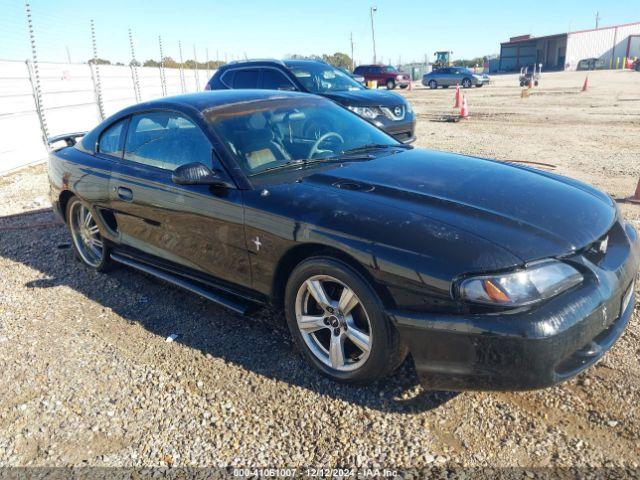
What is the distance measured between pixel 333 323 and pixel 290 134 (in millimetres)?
1490

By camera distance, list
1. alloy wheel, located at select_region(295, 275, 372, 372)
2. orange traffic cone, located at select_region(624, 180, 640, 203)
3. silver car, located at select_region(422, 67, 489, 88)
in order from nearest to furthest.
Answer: alloy wheel, located at select_region(295, 275, 372, 372)
orange traffic cone, located at select_region(624, 180, 640, 203)
silver car, located at select_region(422, 67, 489, 88)

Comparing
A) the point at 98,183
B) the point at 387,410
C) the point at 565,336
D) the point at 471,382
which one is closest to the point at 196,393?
the point at 387,410

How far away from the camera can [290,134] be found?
364 centimetres

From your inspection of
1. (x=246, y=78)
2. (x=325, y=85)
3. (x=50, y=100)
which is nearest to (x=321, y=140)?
(x=325, y=85)

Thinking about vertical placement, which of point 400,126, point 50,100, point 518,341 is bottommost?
point 518,341

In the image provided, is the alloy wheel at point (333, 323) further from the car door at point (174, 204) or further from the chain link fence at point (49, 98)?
the chain link fence at point (49, 98)

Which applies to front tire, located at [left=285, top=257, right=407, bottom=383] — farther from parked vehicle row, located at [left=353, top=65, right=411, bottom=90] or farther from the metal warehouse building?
the metal warehouse building

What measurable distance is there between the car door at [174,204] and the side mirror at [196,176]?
7 cm

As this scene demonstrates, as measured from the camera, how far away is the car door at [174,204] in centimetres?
322

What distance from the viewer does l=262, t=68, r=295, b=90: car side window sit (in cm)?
964

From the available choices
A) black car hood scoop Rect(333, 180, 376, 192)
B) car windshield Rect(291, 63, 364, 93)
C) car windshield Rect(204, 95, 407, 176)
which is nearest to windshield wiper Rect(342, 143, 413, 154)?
car windshield Rect(204, 95, 407, 176)

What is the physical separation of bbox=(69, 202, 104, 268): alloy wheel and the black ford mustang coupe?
0.40 metres

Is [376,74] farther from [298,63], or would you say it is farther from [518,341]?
[518,341]

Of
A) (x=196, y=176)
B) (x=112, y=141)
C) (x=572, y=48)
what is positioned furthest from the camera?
(x=572, y=48)
